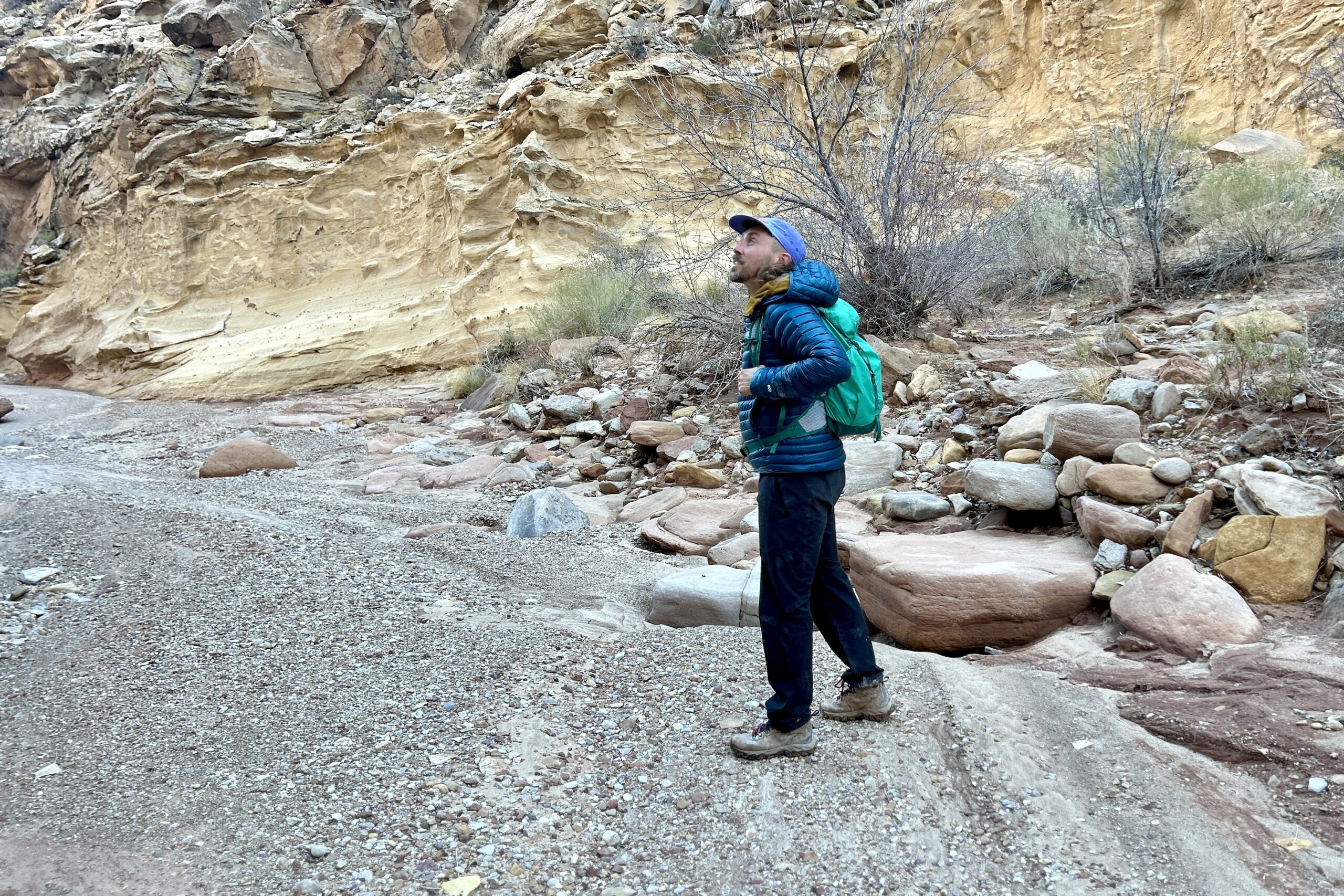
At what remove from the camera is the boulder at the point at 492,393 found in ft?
32.2

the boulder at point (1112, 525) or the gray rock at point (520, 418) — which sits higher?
the boulder at point (1112, 525)

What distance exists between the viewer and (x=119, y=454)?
914 centimetres

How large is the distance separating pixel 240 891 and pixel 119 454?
870 cm

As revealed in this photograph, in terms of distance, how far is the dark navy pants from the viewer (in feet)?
7.92

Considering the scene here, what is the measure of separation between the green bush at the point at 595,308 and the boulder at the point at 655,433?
3.43m

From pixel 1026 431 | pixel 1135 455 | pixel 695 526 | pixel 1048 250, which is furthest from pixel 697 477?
pixel 1048 250

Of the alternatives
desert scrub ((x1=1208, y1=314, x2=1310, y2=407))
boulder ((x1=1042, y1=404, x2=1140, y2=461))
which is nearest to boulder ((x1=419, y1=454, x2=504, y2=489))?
boulder ((x1=1042, y1=404, x2=1140, y2=461))

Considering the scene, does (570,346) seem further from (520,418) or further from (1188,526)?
(1188,526)

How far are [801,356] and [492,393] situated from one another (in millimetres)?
8111

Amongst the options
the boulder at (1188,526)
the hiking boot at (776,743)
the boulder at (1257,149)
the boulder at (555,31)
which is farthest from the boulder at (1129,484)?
the boulder at (555,31)

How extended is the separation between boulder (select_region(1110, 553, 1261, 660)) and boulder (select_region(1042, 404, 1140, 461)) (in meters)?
1.09

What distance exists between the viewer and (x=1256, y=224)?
7.97 meters

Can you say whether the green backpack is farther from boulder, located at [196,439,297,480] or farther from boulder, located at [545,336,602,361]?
boulder, located at [545,336,602,361]

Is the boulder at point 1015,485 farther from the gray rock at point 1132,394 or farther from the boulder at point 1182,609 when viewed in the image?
the boulder at point 1182,609
